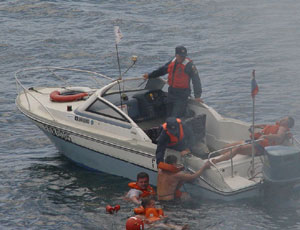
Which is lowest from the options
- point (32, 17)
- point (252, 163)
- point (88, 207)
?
point (88, 207)

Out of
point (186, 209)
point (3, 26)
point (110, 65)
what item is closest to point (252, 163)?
point (186, 209)

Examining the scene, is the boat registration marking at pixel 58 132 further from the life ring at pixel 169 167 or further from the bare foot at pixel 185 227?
the bare foot at pixel 185 227

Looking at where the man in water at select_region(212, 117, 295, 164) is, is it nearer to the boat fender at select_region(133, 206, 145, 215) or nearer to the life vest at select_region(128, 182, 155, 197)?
the life vest at select_region(128, 182, 155, 197)

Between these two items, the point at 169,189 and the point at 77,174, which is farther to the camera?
the point at 77,174

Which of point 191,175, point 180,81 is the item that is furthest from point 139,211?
point 180,81

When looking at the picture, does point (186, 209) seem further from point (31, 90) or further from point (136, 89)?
point (31, 90)

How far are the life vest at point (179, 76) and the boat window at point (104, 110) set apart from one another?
4.55 ft

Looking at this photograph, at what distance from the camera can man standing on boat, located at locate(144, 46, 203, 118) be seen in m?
13.0

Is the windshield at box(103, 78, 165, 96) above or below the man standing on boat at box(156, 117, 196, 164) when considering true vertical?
above

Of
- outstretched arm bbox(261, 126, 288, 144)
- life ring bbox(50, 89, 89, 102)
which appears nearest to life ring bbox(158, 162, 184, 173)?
outstretched arm bbox(261, 126, 288, 144)

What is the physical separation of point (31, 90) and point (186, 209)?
6.43 m

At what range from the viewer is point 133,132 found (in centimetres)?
1273

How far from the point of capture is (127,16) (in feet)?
90.9

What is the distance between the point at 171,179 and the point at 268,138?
6.91 feet
